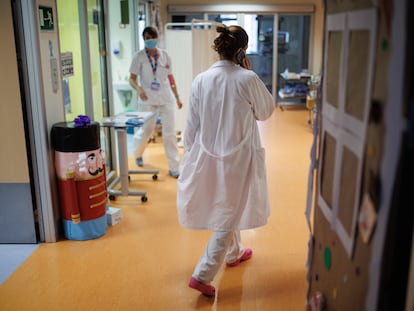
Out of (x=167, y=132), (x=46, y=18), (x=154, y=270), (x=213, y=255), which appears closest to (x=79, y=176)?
(x=154, y=270)

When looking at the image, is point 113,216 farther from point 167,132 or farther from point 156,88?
point 156,88

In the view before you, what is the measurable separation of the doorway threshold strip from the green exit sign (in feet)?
5.13

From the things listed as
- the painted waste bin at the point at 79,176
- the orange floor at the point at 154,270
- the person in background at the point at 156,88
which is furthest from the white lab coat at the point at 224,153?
the person in background at the point at 156,88

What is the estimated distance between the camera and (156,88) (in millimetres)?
4988

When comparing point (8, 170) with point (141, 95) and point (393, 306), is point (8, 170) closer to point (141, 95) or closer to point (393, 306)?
point (141, 95)

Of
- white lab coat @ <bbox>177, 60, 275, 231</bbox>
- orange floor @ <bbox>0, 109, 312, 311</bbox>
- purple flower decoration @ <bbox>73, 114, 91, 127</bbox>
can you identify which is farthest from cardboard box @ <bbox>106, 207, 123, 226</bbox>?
white lab coat @ <bbox>177, 60, 275, 231</bbox>

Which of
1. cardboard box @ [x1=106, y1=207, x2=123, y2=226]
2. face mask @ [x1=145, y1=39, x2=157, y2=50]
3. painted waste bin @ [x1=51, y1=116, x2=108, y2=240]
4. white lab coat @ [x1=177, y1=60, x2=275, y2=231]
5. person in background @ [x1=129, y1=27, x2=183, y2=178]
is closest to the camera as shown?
white lab coat @ [x1=177, y1=60, x2=275, y2=231]

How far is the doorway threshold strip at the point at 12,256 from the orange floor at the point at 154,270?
50 mm

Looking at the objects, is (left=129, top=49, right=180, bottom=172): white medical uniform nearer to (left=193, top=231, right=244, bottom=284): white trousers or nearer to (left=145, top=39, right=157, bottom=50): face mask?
(left=145, top=39, right=157, bottom=50): face mask

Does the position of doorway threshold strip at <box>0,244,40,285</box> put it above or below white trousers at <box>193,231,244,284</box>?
below

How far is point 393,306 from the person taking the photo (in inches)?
36.4

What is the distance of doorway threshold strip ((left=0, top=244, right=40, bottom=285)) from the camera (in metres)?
2.99

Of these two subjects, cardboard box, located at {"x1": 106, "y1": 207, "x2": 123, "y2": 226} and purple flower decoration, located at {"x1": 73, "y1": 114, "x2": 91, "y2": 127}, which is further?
cardboard box, located at {"x1": 106, "y1": 207, "x2": 123, "y2": 226}

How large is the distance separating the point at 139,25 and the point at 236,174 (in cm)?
504
